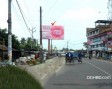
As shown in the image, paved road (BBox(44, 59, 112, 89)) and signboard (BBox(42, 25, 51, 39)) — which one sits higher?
signboard (BBox(42, 25, 51, 39))

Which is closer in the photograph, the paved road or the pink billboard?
the paved road

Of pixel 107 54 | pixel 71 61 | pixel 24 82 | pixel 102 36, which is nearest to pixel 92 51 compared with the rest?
pixel 102 36

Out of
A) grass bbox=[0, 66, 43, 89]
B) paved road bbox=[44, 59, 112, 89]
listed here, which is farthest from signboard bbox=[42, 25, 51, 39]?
grass bbox=[0, 66, 43, 89]

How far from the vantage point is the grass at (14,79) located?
26.3 feet

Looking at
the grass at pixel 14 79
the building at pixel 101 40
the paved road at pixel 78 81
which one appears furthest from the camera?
the building at pixel 101 40

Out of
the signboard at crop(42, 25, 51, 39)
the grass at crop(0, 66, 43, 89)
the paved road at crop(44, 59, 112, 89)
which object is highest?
the signboard at crop(42, 25, 51, 39)

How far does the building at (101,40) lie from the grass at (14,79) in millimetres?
94547

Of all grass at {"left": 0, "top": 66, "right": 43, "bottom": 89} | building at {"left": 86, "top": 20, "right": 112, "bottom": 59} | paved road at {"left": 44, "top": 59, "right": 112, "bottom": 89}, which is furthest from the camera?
building at {"left": 86, "top": 20, "right": 112, "bottom": 59}

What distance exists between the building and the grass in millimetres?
94547

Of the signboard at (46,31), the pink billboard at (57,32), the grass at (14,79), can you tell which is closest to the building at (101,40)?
the pink billboard at (57,32)

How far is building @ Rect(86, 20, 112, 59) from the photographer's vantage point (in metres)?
114

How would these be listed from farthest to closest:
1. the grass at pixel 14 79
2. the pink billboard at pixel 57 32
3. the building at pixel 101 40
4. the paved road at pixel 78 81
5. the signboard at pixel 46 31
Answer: the building at pixel 101 40 → the pink billboard at pixel 57 32 → the signboard at pixel 46 31 → the paved road at pixel 78 81 → the grass at pixel 14 79

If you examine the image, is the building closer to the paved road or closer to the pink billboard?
the pink billboard

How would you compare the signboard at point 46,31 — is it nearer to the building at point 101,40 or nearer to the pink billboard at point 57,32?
the pink billboard at point 57,32
